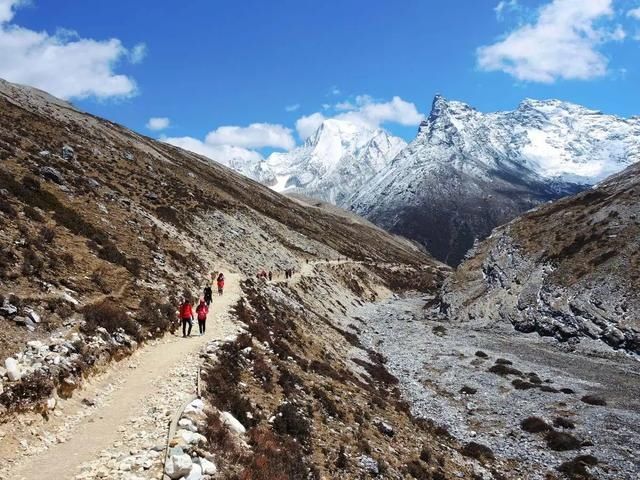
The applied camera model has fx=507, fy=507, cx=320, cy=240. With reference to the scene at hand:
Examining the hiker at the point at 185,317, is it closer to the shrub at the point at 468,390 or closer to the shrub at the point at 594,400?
the shrub at the point at 468,390

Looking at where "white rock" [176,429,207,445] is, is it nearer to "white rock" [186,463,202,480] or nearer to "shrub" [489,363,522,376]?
"white rock" [186,463,202,480]

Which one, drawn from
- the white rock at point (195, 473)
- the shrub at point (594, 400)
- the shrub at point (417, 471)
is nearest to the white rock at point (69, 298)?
the white rock at point (195, 473)

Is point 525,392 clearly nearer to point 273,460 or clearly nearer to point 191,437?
point 273,460

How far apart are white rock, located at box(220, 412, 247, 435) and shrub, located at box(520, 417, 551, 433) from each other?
2234 cm

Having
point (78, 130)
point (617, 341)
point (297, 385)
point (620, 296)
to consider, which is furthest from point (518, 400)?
point (78, 130)

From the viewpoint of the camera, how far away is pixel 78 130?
86562mm

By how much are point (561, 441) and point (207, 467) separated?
80.6ft

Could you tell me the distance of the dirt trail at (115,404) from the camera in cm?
1427

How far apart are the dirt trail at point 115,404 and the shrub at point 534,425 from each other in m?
20.3

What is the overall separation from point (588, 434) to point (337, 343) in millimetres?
22733

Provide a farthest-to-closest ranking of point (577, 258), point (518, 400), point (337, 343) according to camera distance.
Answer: point (577, 258) < point (337, 343) < point (518, 400)

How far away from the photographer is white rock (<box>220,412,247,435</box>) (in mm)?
18578

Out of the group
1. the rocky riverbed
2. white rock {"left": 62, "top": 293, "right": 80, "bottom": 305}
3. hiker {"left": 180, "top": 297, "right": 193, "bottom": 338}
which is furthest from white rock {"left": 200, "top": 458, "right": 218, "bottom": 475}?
the rocky riverbed

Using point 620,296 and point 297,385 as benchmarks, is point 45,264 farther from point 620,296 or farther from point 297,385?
point 620,296
